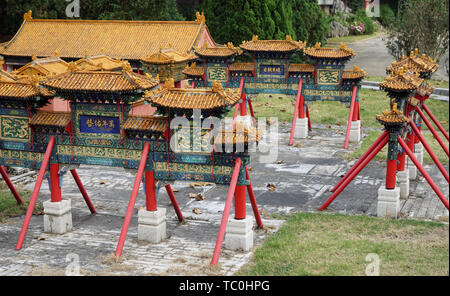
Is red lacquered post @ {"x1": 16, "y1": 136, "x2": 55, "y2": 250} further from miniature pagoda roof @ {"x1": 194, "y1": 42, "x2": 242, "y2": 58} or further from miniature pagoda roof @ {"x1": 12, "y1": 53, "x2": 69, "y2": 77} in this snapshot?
miniature pagoda roof @ {"x1": 194, "y1": 42, "x2": 242, "y2": 58}

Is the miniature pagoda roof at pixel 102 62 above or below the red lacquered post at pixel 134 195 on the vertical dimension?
above

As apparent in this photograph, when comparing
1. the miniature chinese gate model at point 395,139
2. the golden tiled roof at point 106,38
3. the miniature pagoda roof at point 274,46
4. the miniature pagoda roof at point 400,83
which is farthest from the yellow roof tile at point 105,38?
the miniature pagoda roof at point 400,83

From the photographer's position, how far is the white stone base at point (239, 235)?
15055 mm

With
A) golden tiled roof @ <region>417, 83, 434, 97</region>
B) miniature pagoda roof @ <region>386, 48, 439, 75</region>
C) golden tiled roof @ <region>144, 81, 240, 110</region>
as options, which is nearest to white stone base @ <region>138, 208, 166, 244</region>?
golden tiled roof @ <region>144, 81, 240, 110</region>

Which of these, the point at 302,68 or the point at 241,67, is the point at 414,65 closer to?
the point at 302,68

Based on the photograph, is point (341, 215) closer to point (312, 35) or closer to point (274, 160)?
point (274, 160)

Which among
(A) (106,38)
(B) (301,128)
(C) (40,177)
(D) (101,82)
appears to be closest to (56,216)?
(C) (40,177)

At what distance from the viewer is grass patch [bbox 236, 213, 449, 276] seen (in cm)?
1375

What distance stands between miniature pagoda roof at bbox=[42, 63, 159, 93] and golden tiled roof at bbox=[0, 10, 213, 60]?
15139 mm

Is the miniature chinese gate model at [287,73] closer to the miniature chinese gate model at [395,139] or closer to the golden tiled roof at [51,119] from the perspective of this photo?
the miniature chinese gate model at [395,139]

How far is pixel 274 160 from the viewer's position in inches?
981

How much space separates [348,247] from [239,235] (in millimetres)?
2585

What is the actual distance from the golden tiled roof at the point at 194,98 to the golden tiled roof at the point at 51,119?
7.93 ft

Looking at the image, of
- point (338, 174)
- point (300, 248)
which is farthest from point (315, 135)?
point (300, 248)
